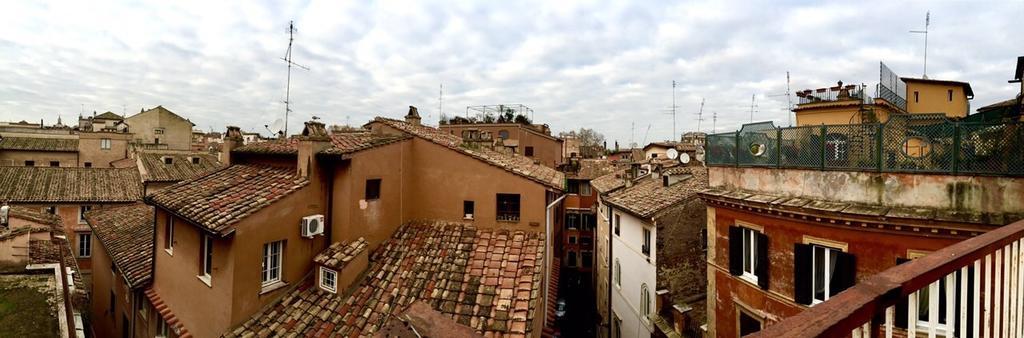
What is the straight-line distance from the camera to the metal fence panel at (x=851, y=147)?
8.17 metres

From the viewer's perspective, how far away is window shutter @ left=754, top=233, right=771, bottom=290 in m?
9.72

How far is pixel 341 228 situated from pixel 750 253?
9753mm

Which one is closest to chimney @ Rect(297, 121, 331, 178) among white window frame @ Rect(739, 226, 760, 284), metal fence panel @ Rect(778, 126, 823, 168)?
white window frame @ Rect(739, 226, 760, 284)

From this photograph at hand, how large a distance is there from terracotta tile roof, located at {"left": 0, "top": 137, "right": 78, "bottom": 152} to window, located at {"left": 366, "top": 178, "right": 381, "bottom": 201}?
48.6 m

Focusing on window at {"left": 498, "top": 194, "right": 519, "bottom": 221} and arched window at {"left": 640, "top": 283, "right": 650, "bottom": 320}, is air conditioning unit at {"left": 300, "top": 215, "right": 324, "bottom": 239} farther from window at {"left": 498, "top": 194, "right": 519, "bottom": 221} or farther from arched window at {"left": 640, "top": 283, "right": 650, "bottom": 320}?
arched window at {"left": 640, "top": 283, "right": 650, "bottom": 320}

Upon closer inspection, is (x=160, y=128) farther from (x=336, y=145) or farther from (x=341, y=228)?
(x=341, y=228)

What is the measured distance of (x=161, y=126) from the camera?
55.7 meters

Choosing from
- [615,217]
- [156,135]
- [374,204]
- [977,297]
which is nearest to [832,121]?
[615,217]

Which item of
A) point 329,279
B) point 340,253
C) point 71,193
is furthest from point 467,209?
point 71,193

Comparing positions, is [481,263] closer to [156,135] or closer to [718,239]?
[718,239]

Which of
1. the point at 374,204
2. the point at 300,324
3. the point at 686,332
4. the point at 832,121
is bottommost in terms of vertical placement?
the point at 686,332

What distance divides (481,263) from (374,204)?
3253 millimetres

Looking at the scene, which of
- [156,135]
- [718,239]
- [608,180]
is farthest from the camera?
[156,135]

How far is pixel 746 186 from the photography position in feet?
35.1
